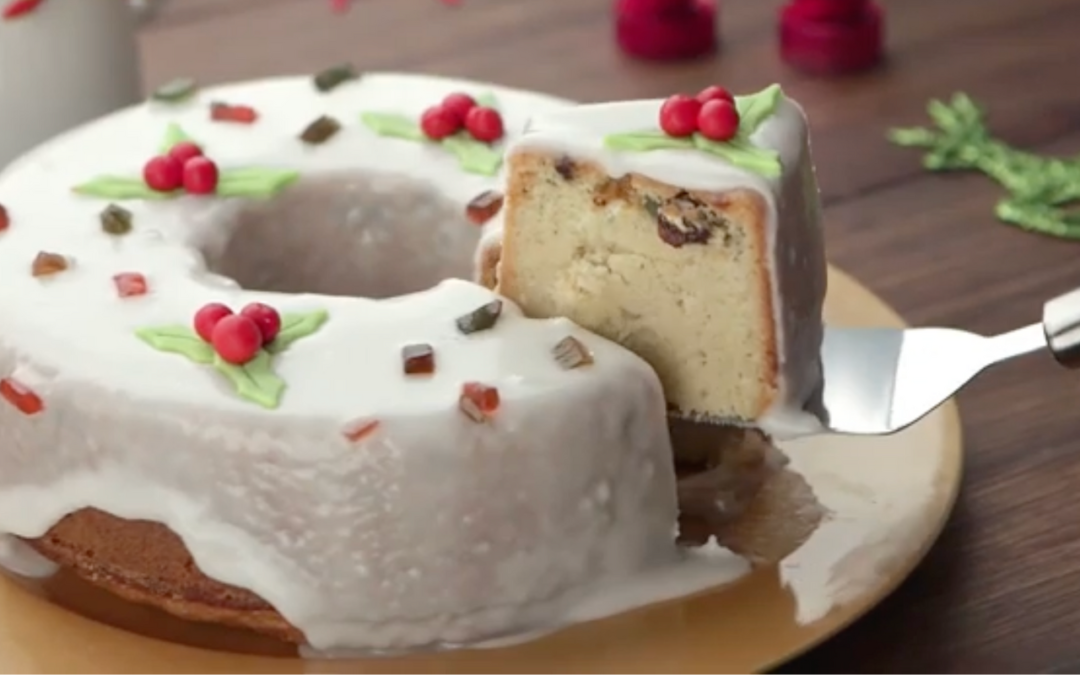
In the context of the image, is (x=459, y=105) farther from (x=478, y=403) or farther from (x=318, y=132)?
(x=478, y=403)

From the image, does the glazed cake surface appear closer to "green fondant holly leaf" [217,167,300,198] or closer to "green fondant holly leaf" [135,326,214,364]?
"green fondant holly leaf" [135,326,214,364]

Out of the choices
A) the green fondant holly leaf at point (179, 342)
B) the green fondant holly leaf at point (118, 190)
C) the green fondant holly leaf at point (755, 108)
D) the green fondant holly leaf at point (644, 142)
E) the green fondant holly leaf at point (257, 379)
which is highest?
the green fondant holly leaf at point (755, 108)

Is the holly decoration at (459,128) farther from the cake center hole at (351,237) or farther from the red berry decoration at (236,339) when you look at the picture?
the red berry decoration at (236,339)

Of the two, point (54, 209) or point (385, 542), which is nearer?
point (385, 542)

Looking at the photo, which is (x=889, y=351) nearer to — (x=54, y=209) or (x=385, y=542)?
(x=385, y=542)

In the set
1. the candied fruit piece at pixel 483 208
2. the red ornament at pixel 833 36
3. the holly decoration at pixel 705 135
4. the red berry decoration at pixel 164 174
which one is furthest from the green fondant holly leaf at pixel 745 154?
the red ornament at pixel 833 36

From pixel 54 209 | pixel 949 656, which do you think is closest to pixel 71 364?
pixel 54 209

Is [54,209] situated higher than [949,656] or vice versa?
[54,209]
